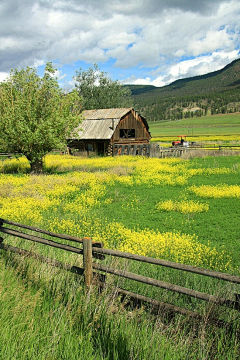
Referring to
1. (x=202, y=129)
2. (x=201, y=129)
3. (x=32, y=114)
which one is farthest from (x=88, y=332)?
(x=201, y=129)

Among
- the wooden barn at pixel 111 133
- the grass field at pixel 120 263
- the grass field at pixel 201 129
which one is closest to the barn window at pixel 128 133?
the wooden barn at pixel 111 133

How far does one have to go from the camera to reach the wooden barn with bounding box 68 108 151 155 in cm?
3362

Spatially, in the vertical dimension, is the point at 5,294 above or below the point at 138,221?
above

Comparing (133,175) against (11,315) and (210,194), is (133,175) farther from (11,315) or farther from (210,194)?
(11,315)

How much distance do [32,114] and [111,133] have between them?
45.5ft

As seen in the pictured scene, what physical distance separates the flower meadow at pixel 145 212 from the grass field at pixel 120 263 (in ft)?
0.14

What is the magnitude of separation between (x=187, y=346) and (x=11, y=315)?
231 centimetres

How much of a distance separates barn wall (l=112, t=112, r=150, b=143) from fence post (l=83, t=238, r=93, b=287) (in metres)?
29.4

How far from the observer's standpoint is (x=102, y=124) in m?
34.7

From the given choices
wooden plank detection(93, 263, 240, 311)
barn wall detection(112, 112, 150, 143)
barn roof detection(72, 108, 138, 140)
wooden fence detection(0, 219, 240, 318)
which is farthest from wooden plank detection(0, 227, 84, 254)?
barn wall detection(112, 112, 150, 143)

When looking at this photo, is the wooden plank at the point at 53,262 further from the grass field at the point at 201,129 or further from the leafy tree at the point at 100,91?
the grass field at the point at 201,129

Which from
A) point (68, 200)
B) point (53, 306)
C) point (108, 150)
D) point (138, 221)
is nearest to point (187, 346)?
point (53, 306)

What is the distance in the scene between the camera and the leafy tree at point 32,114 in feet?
Answer: 65.4

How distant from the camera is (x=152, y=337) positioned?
370cm
